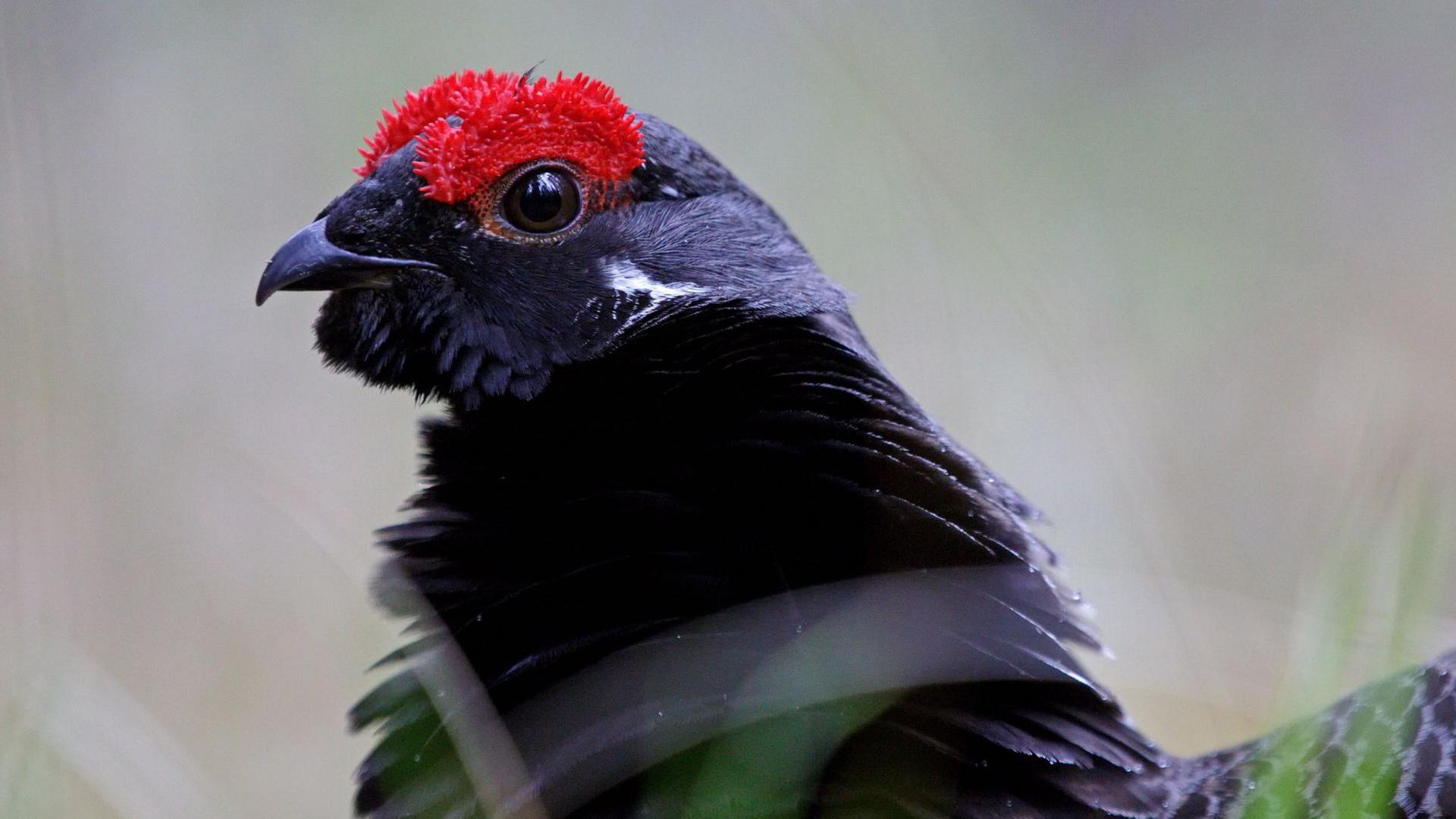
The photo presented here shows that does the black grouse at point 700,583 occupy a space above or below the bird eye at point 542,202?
below

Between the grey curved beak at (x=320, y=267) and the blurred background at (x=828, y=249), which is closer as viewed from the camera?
the grey curved beak at (x=320, y=267)

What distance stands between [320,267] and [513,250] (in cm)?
44

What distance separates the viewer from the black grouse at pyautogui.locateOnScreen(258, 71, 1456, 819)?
2580 millimetres

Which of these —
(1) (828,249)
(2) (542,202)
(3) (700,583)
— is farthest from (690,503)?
(1) (828,249)

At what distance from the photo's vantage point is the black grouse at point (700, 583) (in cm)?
258

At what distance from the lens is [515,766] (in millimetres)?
2615

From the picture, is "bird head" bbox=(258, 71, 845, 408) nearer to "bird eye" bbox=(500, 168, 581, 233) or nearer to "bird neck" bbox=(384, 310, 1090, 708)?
"bird eye" bbox=(500, 168, 581, 233)

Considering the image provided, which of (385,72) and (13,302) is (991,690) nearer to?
(13,302)

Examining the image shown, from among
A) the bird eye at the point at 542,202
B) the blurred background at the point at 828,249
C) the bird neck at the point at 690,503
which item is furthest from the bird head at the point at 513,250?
the blurred background at the point at 828,249

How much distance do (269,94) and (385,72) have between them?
69cm

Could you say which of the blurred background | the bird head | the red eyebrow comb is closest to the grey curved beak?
the bird head

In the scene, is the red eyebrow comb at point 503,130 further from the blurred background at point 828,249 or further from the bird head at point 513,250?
the blurred background at point 828,249

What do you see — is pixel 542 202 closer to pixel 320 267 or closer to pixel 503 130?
pixel 503 130

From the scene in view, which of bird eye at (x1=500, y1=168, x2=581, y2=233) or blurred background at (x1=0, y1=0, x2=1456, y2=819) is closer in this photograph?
bird eye at (x1=500, y1=168, x2=581, y2=233)
